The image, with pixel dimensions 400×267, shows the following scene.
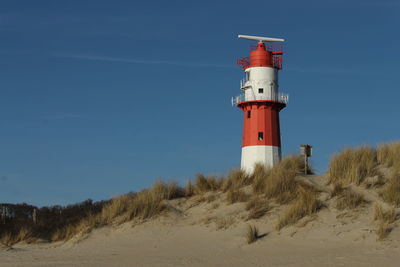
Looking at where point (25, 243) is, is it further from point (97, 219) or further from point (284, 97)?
point (284, 97)

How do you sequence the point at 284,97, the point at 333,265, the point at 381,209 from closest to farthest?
the point at 333,265
the point at 381,209
the point at 284,97

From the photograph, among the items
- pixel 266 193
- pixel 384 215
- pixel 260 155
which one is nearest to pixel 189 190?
pixel 266 193

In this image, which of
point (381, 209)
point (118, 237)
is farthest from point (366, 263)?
point (118, 237)

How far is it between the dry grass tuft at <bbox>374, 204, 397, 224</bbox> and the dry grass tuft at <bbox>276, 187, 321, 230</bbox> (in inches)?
64.4

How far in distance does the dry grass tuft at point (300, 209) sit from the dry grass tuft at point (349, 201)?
53cm

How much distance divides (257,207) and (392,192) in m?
3.50

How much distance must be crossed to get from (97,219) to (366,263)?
918 centimetres

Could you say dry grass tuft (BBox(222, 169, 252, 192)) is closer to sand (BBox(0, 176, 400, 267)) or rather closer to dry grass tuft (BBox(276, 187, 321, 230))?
sand (BBox(0, 176, 400, 267))

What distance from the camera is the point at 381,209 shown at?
14.1 metres

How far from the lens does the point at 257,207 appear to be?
1598 centimetres

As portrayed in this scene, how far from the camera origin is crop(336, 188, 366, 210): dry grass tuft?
1507 centimetres

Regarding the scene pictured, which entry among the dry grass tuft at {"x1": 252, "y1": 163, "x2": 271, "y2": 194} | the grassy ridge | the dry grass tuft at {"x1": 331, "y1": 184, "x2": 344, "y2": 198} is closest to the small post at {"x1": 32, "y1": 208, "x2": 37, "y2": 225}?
the grassy ridge

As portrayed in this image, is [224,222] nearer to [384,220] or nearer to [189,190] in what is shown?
[189,190]

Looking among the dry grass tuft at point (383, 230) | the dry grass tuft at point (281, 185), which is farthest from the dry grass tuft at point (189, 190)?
the dry grass tuft at point (383, 230)
